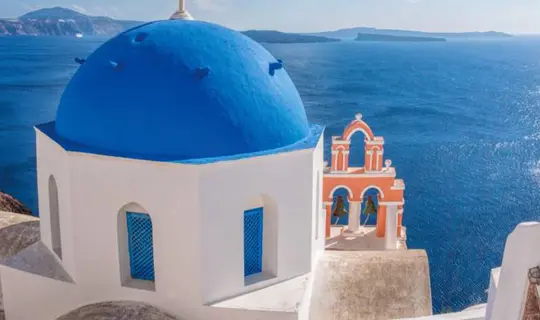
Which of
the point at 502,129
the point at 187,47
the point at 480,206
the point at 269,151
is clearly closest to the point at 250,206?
the point at 269,151

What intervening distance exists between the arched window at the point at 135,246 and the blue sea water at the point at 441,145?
13.4 meters

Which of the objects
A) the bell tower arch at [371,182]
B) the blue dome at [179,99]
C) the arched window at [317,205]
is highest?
the blue dome at [179,99]

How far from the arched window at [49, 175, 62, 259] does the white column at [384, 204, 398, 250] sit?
6319 millimetres

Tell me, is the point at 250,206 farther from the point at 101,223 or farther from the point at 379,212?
the point at 379,212

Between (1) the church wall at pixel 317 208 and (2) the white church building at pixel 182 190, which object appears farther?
(1) the church wall at pixel 317 208

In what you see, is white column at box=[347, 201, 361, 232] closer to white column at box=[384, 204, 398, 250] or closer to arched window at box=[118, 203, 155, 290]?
white column at box=[384, 204, 398, 250]

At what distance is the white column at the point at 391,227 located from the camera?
452 inches

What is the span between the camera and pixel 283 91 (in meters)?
7.13

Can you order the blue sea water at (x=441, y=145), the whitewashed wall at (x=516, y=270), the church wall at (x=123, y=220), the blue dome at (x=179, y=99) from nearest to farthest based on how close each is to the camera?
the whitewashed wall at (x=516, y=270) < the church wall at (x=123, y=220) < the blue dome at (x=179, y=99) < the blue sea water at (x=441, y=145)

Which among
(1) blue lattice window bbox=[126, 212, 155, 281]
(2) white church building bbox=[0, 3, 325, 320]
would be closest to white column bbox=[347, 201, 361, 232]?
(2) white church building bbox=[0, 3, 325, 320]

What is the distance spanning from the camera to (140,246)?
677 centimetres

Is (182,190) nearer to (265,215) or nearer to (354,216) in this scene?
(265,215)

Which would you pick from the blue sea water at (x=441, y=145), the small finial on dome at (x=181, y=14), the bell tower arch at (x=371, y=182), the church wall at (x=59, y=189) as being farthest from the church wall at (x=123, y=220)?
the blue sea water at (x=441, y=145)

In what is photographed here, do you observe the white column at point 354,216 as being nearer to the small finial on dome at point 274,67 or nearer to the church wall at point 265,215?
the church wall at point 265,215
